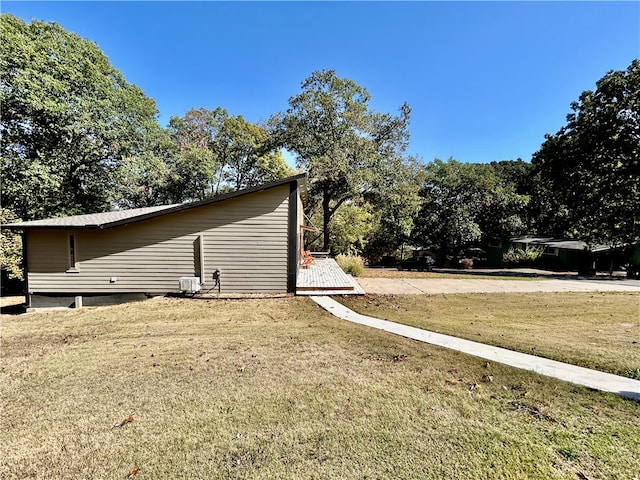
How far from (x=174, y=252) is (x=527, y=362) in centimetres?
917

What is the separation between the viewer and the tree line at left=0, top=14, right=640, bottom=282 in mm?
14344

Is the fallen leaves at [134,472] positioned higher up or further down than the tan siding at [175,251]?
further down

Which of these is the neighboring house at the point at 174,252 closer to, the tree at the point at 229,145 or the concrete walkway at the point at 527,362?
the concrete walkway at the point at 527,362

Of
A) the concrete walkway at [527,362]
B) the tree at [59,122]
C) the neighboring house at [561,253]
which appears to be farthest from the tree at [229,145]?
the neighboring house at [561,253]

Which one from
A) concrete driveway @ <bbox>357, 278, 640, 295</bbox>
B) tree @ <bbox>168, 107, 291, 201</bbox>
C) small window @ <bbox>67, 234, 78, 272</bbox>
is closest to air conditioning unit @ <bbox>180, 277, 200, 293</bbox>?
small window @ <bbox>67, 234, 78, 272</bbox>

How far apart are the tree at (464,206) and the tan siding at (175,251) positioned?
23.0m

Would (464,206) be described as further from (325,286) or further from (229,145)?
(325,286)

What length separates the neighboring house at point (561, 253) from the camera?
2295cm

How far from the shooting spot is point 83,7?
11680mm

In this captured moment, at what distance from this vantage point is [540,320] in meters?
7.13

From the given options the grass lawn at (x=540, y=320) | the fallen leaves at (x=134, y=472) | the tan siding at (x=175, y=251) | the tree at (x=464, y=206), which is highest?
the tree at (x=464, y=206)

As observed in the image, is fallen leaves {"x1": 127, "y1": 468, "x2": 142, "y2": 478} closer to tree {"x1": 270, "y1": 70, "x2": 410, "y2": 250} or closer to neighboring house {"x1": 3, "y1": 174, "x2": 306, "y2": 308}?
neighboring house {"x1": 3, "y1": 174, "x2": 306, "y2": 308}

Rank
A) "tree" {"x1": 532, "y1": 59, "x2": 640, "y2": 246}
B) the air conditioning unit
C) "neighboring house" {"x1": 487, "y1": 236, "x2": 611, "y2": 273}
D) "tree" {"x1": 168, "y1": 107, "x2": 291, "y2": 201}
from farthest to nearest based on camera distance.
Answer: "tree" {"x1": 168, "y1": 107, "x2": 291, "y2": 201} → "neighboring house" {"x1": 487, "y1": 236, "x2": 611, "y2": 273} → "tree" {"x1": 532, "y1": 59, "x2": 640, "y2": 246} → the air conditioning unit

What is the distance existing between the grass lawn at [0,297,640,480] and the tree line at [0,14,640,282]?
14.6 m
